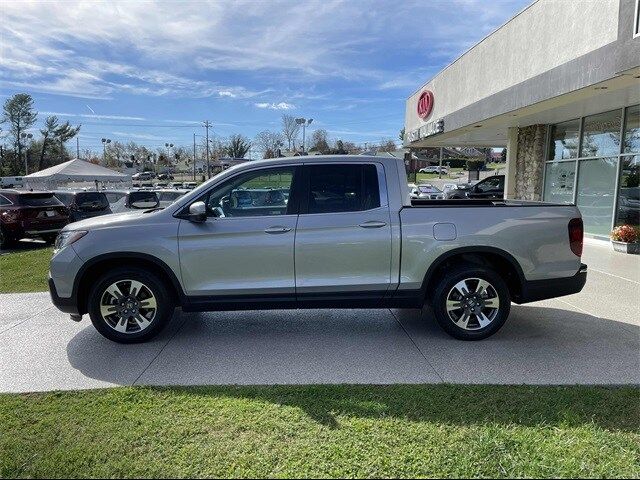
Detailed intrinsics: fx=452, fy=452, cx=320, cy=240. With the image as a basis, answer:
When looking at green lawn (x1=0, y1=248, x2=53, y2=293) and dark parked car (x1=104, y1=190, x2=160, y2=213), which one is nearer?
green lawn (x1=0, y1=248, x2=53, y2=293)

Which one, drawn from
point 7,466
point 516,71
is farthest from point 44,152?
point 7,466

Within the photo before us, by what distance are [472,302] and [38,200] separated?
41.9 ft

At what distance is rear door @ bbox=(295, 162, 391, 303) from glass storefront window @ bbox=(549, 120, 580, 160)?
10193mm

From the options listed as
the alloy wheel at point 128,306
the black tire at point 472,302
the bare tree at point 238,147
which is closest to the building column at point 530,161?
the black tire at point 472,302

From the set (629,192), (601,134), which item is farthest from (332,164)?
(601,134)

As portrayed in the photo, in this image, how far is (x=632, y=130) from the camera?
33.5ft

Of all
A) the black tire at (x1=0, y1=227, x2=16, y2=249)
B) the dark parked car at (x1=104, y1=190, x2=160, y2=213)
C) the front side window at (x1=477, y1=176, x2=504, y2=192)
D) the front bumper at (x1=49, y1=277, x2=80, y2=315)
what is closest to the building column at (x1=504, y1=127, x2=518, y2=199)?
the front side window at (x1=477, y1=176, x2=504, y2=192)

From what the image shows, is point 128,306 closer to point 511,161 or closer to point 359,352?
point 359,352

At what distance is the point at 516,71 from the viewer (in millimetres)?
11594

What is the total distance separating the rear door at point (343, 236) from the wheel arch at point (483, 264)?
0.48 m

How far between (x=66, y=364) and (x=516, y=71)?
38.8ft

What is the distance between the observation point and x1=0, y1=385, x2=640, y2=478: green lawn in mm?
2607

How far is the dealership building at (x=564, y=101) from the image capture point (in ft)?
26.2

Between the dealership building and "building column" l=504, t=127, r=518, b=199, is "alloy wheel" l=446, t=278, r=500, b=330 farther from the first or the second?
"building column" l=504, t=127, r=518, b=199
